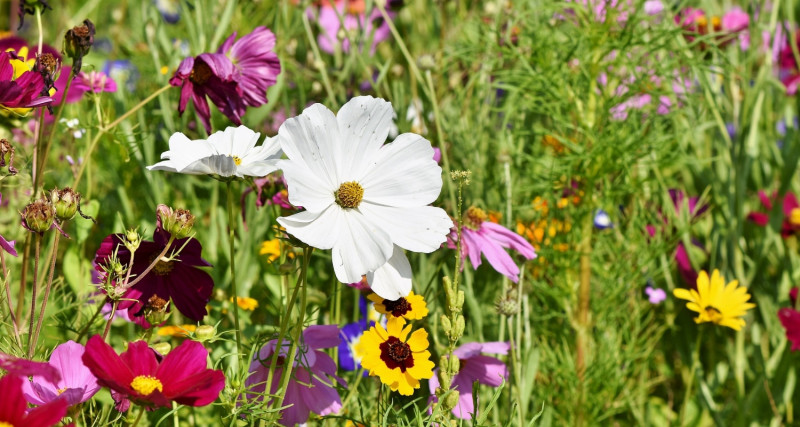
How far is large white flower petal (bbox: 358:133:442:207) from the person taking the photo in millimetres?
611

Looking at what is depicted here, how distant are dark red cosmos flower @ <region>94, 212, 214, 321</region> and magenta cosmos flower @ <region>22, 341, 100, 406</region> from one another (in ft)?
0.18

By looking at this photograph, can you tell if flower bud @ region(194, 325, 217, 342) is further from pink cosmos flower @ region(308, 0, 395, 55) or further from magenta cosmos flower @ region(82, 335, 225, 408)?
pink cosmos flower @ region(308, 0, 395, 55)

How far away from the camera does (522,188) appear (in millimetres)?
1020

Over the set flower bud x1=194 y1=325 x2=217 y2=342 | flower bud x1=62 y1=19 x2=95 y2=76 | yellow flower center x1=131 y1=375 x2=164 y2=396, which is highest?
flower bud x1=62 y1=19 x2=95 y2=76

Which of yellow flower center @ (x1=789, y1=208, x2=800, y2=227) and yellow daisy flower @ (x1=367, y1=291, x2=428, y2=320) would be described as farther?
yellow flower center @ (x1=789, y1=208, x2=800, y2=227)

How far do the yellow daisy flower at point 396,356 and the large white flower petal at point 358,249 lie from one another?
10cm

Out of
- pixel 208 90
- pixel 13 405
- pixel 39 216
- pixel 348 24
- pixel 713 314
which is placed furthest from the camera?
pixel 348 24

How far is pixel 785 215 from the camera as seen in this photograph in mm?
1326

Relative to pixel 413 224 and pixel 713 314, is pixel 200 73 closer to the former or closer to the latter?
pixel 413 224

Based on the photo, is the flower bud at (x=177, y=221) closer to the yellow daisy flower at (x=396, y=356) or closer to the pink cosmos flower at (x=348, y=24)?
the yellow daisy flower at (x=396, y=356)

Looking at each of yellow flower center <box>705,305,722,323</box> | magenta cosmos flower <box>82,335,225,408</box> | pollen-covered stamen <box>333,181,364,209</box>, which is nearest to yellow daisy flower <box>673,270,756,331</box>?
yellow flower center <box>705,305,722,323</box>

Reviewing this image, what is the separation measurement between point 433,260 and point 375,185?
0.41 meters

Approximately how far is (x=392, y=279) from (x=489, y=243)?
0.74 feet

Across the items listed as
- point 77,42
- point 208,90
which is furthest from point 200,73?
point 77,42
